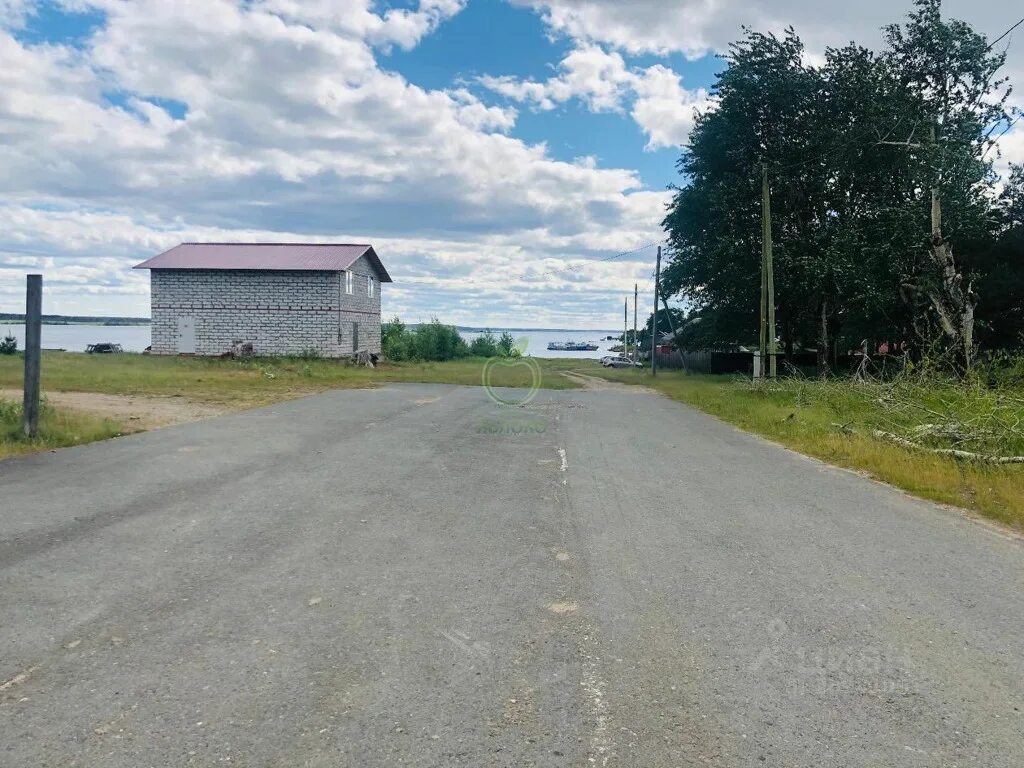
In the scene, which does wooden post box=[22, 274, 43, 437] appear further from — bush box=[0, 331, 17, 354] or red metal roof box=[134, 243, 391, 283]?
bush box=[0, 331, 17, 354]

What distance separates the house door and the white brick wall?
212 millimetres

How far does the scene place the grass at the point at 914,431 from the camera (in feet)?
31.5

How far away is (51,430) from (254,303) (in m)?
31.4

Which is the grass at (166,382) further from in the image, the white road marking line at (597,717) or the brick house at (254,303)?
the white road marking line at (597,717)

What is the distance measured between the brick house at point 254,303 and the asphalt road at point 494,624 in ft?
109

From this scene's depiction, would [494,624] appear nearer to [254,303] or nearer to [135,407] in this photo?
[135,407]

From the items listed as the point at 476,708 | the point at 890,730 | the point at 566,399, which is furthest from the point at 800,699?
the point at 566,399

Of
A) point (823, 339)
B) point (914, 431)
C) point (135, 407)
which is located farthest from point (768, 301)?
point (135, 407)

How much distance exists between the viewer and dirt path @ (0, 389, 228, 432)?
15.3m

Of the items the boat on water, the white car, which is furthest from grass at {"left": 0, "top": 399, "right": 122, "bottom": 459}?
the boat on water

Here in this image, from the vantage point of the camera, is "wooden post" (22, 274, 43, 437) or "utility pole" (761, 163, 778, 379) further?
"utility pole" (761, 163, 778, 379)

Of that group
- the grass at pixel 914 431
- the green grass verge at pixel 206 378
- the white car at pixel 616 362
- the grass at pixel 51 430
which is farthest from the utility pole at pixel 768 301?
the white car at pixel 616 362

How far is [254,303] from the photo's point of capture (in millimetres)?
42781

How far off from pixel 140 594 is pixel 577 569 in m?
2.95
